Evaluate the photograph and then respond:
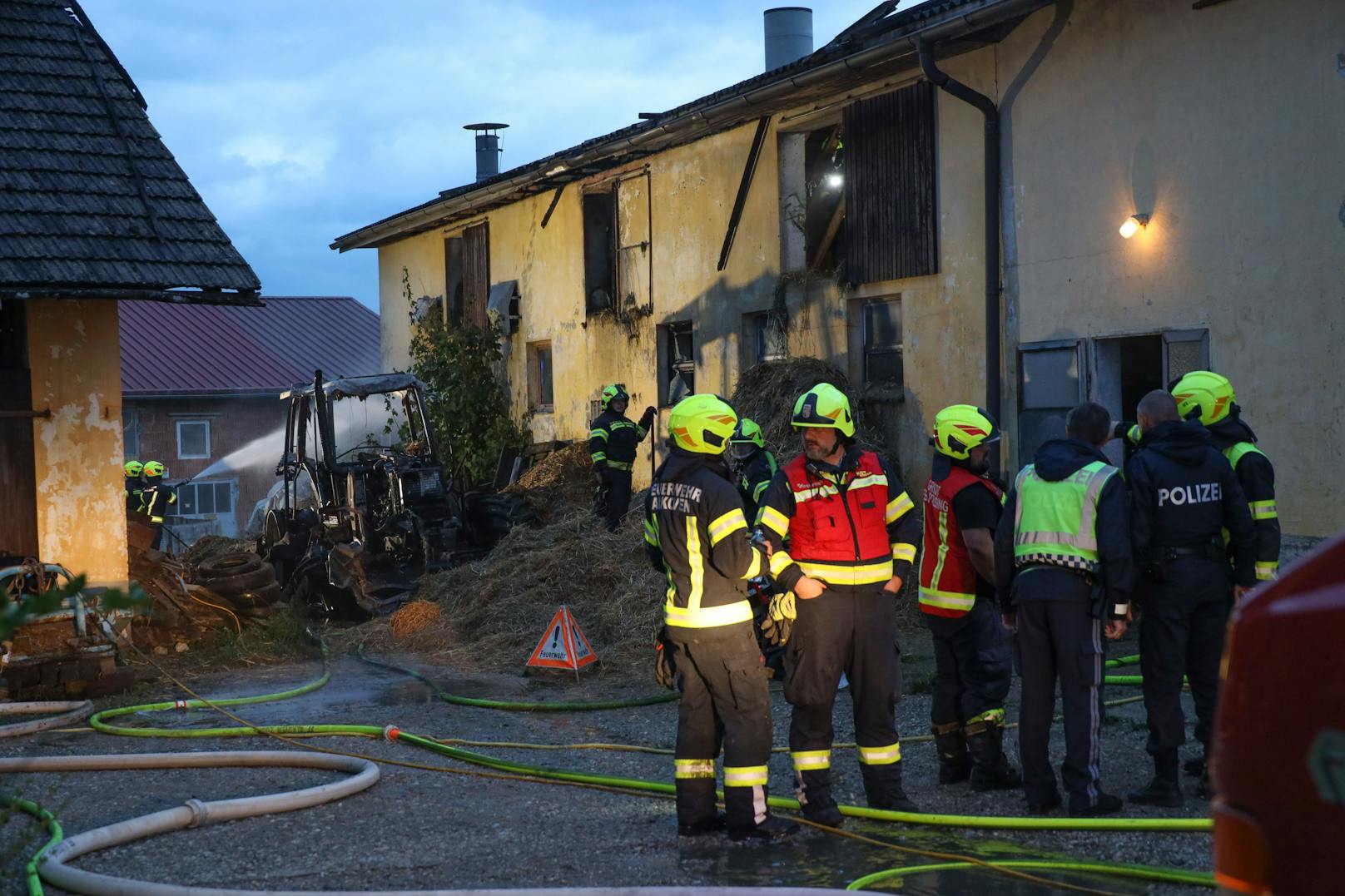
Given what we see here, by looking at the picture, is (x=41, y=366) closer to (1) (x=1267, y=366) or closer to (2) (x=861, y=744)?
(2) (x=861, y=744)

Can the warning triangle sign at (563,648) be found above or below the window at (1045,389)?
below

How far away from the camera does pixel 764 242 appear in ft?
51.3

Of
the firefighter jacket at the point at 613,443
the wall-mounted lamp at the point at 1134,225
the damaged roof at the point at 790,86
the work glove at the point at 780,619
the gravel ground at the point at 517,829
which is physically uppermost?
the damaged roof at the point at 790,86

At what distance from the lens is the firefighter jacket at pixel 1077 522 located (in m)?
6.22

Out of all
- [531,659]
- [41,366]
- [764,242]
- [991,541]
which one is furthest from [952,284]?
[41,366]

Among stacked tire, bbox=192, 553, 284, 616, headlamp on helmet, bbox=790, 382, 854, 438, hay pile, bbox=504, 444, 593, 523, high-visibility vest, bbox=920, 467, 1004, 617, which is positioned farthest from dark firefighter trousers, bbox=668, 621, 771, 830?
hay pile, bbox=504, 444, 593, 523

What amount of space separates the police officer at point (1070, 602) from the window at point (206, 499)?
27.5 metres

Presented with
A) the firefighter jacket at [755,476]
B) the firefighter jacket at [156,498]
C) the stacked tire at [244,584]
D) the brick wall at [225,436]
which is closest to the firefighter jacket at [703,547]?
the firefighter jacket at [755,476]

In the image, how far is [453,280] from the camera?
931 inches

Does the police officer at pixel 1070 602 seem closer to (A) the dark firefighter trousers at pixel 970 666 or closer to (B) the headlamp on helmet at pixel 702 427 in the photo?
(A) the dark firefighter trousers at pixel 970 666

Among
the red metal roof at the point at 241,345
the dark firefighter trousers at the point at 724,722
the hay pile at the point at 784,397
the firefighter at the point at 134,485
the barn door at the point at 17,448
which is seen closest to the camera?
the dark firefighter trousers at the point at 724,722

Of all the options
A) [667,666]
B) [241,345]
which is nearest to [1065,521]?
[667,666]

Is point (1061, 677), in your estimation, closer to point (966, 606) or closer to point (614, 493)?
point (966, 606)

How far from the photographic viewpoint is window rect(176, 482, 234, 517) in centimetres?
3145
